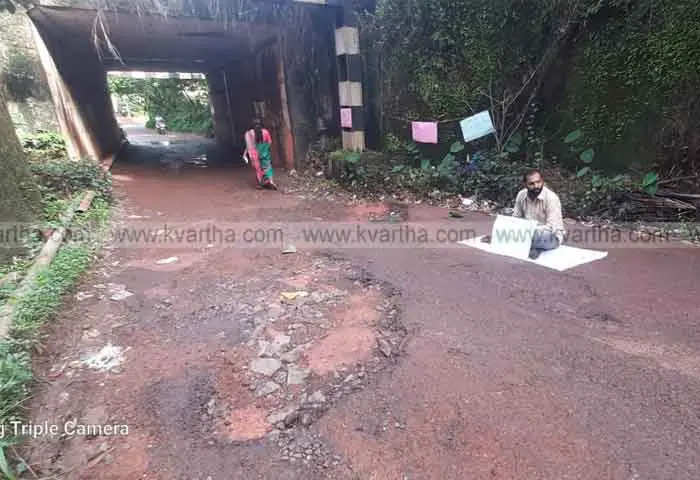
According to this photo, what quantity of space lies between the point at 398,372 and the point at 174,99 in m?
25.6

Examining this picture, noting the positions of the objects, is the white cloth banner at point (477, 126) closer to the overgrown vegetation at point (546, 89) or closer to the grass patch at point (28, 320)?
the overgrown vegetation at point (546, 89)

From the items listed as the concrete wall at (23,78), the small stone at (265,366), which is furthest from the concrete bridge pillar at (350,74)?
A: the small stone at (265,366)

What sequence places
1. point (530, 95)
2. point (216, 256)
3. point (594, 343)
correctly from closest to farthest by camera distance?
point (594, 343), point (216, 256), point (530, 95)

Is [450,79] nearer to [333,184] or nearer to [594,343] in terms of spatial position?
[333,184]

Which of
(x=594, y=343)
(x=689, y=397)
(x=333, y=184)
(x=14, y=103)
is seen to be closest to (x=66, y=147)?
(x=14, y=103)

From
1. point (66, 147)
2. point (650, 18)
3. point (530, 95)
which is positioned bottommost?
point (66, 147)

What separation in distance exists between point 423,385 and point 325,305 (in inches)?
48.6

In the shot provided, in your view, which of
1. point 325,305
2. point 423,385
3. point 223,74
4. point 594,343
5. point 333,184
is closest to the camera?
point 423,385

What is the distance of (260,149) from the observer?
7867mm

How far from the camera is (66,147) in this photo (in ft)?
23.8

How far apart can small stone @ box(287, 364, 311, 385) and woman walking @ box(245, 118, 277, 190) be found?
603cm

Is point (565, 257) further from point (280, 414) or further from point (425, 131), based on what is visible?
point (425, 131)

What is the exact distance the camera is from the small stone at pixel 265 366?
2.50m

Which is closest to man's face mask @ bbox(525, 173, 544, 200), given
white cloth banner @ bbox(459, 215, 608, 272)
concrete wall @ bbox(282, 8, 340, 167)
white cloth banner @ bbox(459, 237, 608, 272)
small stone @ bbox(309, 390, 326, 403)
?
white cloth banner @ bbox(459, 215, 608, 272)
